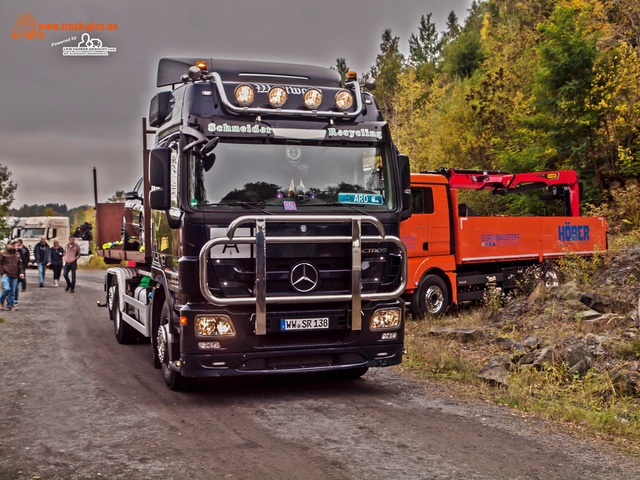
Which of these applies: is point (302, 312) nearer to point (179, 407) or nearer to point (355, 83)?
point (179, 407)

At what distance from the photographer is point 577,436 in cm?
648

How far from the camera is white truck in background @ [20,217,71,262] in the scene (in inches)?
1794

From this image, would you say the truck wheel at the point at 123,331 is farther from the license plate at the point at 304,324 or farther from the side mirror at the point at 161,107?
the license plate at the point at 304,324

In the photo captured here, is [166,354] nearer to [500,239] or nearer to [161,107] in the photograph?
[161,107]

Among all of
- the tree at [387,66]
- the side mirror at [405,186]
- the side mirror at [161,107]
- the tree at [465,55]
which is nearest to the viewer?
the side mirror at [405,186]

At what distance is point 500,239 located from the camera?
1619 cm

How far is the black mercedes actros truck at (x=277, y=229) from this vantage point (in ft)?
24.6

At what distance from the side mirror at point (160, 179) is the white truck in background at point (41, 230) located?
132 feet

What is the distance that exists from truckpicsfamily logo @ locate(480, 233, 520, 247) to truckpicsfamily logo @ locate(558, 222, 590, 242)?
84.2 inches

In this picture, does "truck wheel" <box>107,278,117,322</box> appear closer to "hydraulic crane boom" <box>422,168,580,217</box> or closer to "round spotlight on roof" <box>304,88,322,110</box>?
"round spotlight on roof" <box>304,88,322,110</box>

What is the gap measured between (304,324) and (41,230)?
42.0m

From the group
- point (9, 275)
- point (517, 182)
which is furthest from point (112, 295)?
point (517, 182)

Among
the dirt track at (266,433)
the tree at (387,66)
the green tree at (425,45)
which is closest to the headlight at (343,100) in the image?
the dirt track at (266,433)

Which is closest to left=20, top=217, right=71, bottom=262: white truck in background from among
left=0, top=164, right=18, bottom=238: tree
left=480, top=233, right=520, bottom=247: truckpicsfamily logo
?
left=0, top=164, right=18, bottom=238: tree
